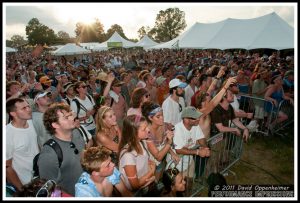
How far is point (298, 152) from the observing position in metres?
3.96

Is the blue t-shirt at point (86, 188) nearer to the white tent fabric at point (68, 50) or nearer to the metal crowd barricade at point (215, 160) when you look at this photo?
the metal crowd barricade at point (215, 160)

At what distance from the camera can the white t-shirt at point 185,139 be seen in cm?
357

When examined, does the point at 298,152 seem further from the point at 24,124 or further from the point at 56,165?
the point at 24,124

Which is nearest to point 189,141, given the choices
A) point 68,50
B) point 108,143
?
point 108,143

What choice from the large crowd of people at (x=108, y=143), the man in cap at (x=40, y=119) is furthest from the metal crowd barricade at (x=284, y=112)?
→ the man in cap at (x=40, y=119)

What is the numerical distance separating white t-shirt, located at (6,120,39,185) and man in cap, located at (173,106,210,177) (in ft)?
7.20

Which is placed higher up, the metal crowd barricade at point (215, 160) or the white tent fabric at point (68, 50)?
the white tent fabric at point (68, 50)

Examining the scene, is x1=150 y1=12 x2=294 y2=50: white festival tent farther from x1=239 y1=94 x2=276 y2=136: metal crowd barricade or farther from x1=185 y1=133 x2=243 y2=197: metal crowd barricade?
x1=185 y1=133 x2=243 y2=197: metal crowd barricade

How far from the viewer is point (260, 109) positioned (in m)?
6.73

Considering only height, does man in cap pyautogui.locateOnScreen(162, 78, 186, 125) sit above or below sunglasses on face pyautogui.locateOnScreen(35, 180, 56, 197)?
above

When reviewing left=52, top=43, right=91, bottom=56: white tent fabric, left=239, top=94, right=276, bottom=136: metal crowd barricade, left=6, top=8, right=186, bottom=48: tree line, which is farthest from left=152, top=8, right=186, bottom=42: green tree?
left=239, top=94, right=276, bottom=136: metal crowd barricade

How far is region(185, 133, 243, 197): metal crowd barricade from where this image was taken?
12.9 feet

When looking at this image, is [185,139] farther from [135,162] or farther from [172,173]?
[135,162]

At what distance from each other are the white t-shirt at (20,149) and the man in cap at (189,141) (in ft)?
7.20
